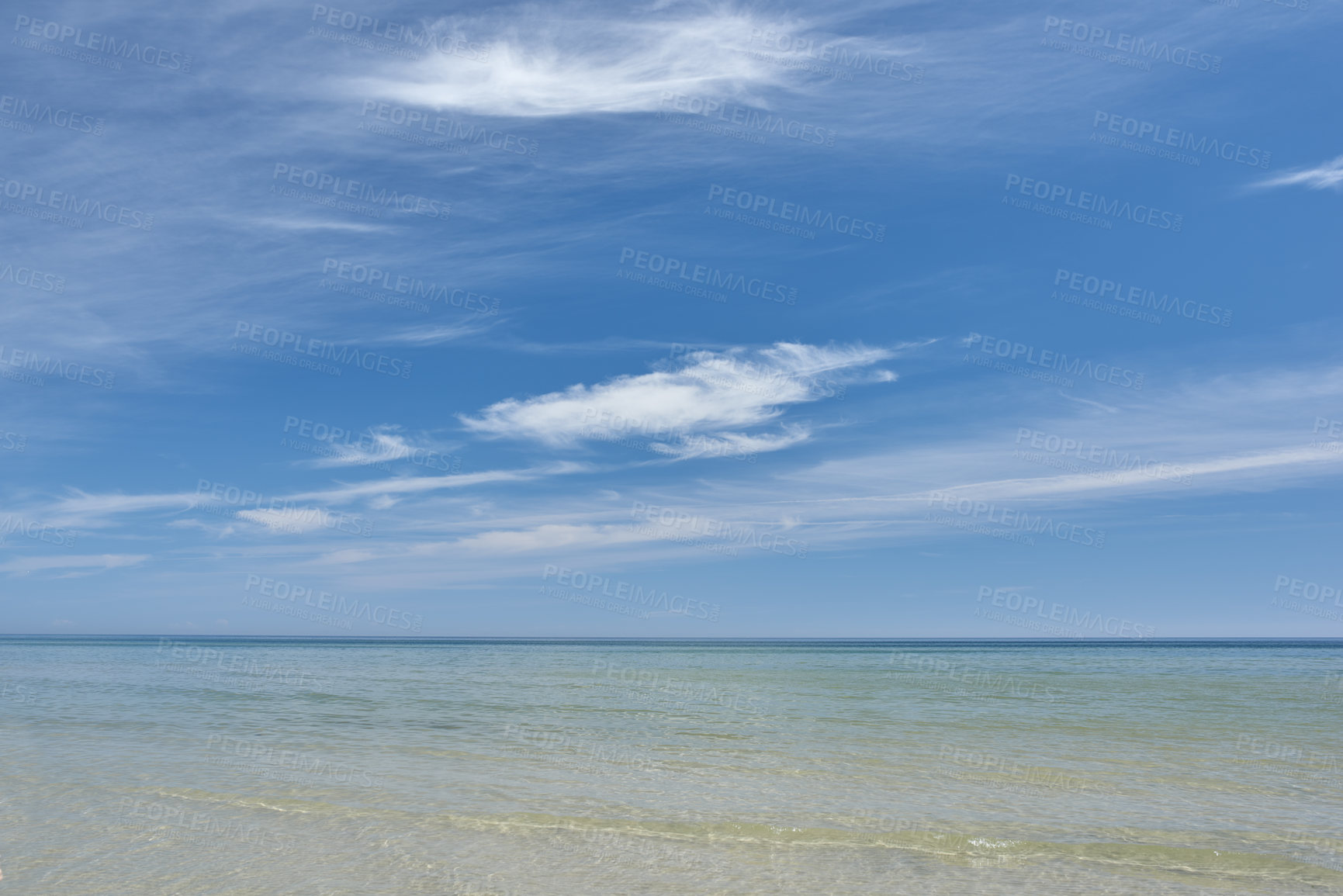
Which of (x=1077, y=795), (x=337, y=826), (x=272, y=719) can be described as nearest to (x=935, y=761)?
(x=1077, y=795)

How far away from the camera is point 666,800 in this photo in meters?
12.8

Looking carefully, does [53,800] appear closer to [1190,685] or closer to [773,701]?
[773,701]

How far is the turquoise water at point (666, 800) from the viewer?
364 inches

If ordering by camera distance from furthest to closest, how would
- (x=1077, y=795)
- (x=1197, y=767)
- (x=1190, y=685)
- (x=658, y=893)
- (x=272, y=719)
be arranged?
(x=1190, y=685), (x=272, y=719), (x=1197, y=767), (x=1077, y=795), (x=658, y=893)

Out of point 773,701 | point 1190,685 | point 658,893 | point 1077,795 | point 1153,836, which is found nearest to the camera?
point 658,893

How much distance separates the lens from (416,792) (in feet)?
42.7

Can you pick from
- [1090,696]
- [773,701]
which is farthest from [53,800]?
[1090,696]

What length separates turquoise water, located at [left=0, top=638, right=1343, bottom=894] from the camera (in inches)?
364

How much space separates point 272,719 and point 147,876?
14.7 metres

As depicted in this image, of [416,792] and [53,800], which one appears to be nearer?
[53,800]

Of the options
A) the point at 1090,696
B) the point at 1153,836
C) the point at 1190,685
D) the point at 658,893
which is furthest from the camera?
the point at 1190,685

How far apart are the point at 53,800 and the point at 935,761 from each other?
597 inches

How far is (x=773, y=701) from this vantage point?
97.0 ft

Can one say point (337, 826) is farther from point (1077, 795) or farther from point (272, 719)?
point (272, 719)
